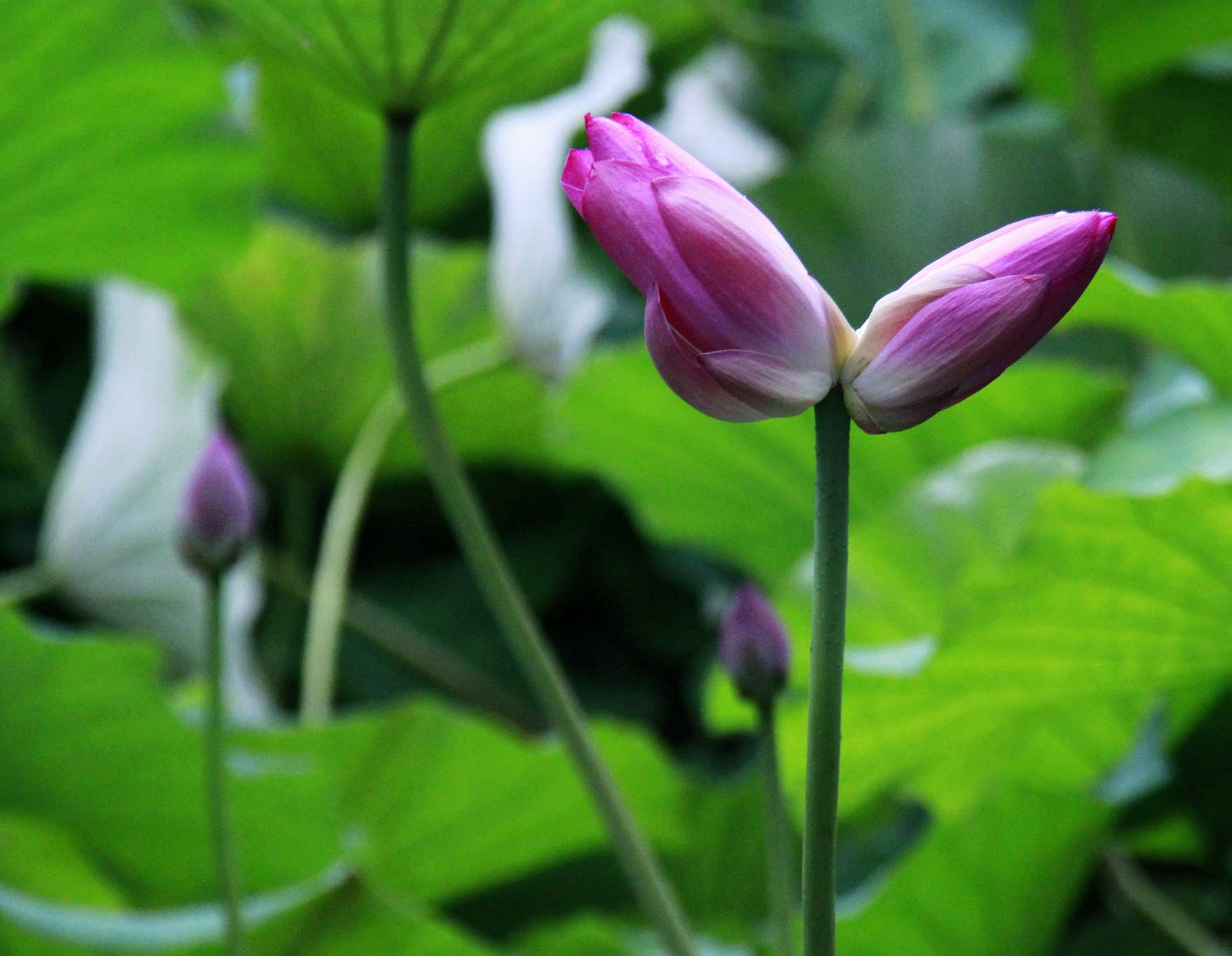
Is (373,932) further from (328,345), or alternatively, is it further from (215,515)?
(328,345)

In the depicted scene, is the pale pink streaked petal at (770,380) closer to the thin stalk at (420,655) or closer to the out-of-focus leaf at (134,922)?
the out-of-focus leaf at (134,922)

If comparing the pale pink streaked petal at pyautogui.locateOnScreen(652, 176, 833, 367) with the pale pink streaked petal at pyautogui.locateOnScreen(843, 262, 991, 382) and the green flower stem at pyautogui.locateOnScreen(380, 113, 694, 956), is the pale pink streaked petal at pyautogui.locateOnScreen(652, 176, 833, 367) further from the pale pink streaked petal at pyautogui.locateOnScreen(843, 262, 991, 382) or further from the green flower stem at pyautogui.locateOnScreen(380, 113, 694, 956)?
the green flower stem at pyautogui.locateOnScreen(380, 113, 694, 956)

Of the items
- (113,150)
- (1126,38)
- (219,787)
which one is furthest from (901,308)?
(1126,38)

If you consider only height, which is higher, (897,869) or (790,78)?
(790,78)

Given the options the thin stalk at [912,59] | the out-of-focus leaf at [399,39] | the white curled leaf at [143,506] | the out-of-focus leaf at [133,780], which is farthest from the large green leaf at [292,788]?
the thin stalk at [912,59]

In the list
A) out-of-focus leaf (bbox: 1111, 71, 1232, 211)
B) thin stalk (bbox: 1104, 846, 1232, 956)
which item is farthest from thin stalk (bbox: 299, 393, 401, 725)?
out-of-focus leaf (bbox: 1111, 71, 1232, 211)

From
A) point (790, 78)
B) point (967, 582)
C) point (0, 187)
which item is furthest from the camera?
point (790, 78)

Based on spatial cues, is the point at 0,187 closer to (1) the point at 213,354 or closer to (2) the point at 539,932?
(1) the point at 213,354

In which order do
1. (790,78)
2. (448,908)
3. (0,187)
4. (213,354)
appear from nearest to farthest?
1. (0,187)
2. (448,908)
3. (213,354)
4. (790,78)

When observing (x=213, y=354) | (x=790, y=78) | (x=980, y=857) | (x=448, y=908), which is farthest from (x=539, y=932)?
(x=790, y=78)
